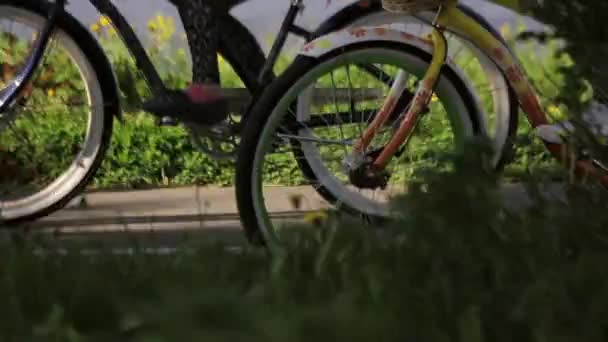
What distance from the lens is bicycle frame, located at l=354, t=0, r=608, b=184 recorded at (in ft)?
11.8

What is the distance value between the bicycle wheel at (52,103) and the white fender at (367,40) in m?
1.21

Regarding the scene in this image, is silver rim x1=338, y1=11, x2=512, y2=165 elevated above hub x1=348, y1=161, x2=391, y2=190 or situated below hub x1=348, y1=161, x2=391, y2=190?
above

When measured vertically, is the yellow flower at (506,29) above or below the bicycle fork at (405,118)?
above

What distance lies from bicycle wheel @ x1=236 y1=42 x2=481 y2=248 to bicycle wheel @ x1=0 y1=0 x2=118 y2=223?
79 centimetres

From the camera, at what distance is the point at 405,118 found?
3639 mm

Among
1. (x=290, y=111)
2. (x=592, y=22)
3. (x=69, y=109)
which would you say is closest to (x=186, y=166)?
(x=69, y=109)

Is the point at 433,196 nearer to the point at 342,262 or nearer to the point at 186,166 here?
the point at 342,262

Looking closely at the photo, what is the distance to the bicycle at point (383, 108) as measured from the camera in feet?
11.6

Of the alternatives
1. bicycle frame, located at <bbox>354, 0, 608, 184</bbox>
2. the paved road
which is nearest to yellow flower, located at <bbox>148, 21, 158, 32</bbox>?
the paved road

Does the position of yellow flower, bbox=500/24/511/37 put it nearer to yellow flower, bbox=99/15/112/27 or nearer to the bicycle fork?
yellow flower, bbox=99/15/112/27

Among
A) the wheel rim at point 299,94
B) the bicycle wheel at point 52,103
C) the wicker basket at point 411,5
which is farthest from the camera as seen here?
the bicycle wheel at point 52,103

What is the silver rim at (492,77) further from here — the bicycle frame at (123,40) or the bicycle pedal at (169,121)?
the bicycle pedal at (169,121)

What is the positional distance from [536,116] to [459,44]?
1.87 feet

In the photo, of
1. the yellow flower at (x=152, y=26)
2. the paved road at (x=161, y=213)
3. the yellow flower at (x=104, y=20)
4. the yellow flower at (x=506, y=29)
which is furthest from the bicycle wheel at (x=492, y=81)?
the yellow flower at (x=152, y=26)
